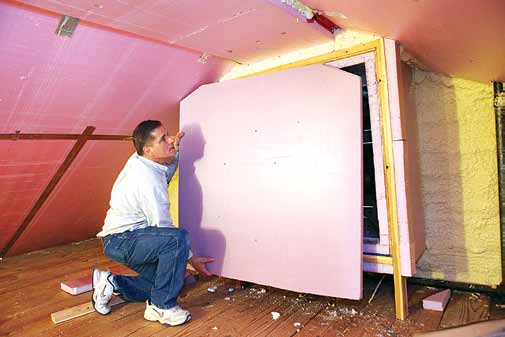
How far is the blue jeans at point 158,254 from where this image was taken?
1604 millimetres

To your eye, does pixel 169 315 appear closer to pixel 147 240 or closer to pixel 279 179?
pixel 147 240

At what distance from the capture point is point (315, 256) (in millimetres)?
1622

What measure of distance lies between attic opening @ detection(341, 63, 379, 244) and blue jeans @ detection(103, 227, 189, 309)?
84 centimetres

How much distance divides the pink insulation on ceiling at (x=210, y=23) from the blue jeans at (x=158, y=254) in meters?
0.88

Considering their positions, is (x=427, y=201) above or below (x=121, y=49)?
below

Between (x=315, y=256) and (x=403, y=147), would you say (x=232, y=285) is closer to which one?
(x=315, y=256)

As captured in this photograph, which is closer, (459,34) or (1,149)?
(459,34)

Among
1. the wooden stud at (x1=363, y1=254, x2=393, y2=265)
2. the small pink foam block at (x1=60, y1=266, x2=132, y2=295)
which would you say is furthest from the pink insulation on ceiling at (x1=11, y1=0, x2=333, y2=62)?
the small pink foam block at (x1=60, y1=266, x2=132, y2=295)

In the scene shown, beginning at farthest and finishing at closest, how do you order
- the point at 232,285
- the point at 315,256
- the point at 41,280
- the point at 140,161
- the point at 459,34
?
the point at 41,280, the point at 232,285, the point at 140,161, the point at 315,256, the point at 459,34

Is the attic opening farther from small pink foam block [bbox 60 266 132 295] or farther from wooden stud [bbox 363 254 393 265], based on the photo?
small pink foam block [bbox 60 266 132 295]

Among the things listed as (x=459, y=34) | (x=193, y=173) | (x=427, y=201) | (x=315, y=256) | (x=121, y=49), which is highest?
A: (x=121, y=49)

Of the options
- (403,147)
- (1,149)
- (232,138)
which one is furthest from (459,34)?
(1,149)

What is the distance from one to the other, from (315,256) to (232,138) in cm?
72

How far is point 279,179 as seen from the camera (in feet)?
5.69
